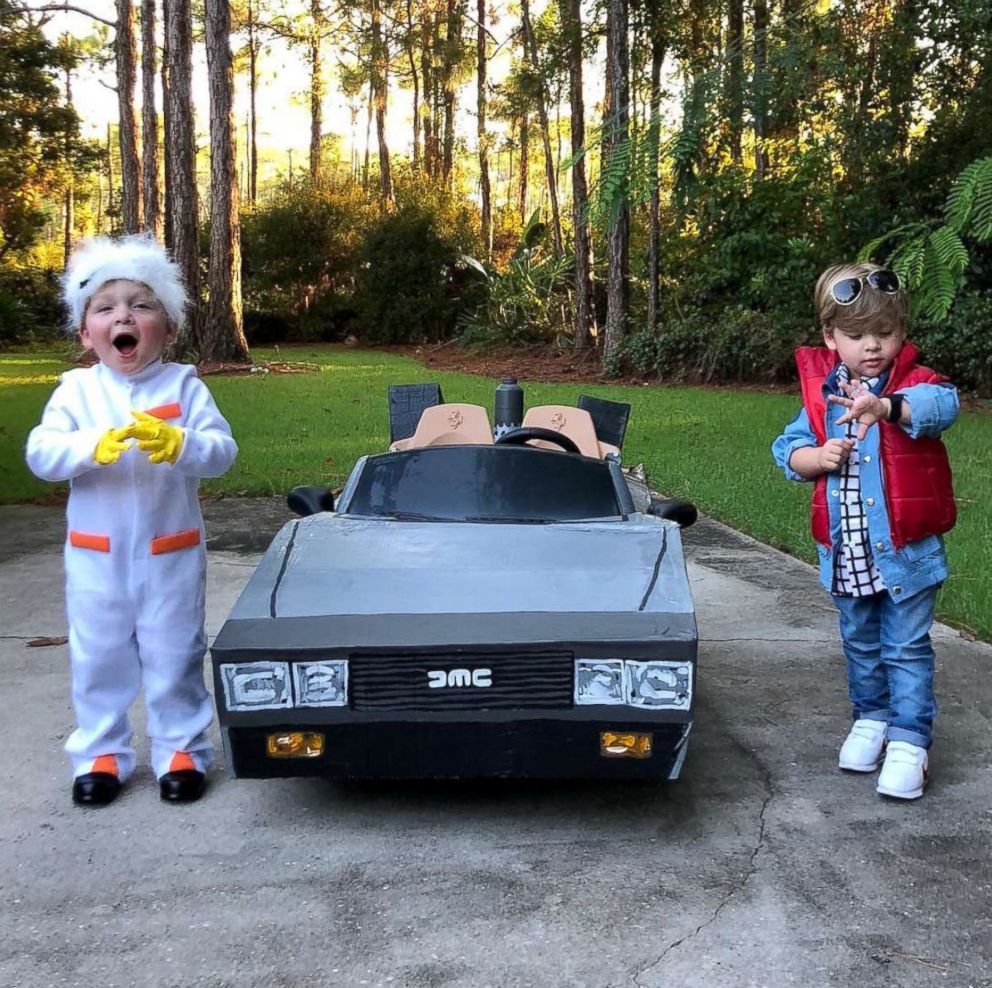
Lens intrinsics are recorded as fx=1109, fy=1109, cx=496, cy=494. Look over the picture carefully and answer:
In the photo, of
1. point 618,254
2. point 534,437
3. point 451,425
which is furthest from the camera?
point 618,254

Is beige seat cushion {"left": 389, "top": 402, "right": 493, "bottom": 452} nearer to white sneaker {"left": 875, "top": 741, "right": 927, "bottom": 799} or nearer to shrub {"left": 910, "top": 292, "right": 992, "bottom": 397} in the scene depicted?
white sneaker {"left": 875, "top": 741, "right": 927, "bottom": 799}

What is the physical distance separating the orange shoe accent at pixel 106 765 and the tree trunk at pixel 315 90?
4250 cm

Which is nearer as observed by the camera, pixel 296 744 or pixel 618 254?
pixel 296 744

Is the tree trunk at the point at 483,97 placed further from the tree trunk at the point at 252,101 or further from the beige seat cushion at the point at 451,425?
the beige seat cushion at the point at 451,425

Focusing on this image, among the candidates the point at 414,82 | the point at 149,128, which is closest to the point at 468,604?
the point at 149,128

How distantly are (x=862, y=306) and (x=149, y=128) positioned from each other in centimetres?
2751

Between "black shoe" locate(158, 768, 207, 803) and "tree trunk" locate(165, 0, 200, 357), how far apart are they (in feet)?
59.6

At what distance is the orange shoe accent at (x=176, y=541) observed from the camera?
3533 mm

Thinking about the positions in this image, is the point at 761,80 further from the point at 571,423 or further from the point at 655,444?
the point at 655,444

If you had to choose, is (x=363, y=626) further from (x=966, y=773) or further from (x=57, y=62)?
(x=57, y=62)

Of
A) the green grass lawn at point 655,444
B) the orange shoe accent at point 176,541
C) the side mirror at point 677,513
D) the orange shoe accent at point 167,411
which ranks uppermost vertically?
the orange shoe accent at point 167,411

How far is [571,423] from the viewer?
547 cm

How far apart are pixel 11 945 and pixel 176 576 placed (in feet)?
3.93

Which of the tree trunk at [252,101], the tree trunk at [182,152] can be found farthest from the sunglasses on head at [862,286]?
the tree trunk at [252,101]
